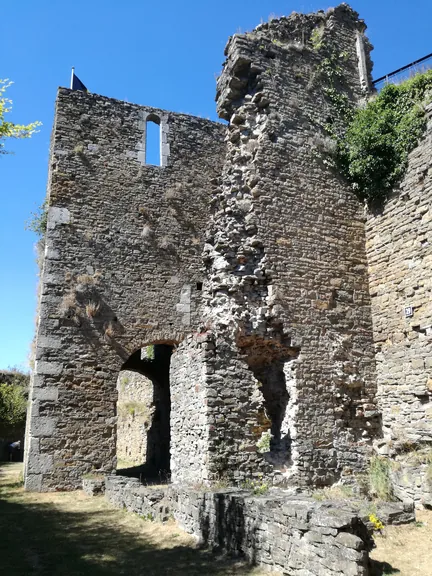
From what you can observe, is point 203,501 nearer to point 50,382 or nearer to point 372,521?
point 372,521

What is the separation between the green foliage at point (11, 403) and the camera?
70.4 feet

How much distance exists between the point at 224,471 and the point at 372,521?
2.86 metres

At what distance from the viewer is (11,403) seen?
21.6m

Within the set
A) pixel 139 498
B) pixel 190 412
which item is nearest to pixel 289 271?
pixel 190 412

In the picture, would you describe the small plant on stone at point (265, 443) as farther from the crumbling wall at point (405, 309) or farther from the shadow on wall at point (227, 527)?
the shadow on wall at point (227, 527)

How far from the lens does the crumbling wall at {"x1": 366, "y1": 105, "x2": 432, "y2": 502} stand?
28.8 ft

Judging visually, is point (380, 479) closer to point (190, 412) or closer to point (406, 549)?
point (406, 549)

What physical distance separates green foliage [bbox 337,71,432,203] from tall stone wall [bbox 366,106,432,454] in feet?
0.97

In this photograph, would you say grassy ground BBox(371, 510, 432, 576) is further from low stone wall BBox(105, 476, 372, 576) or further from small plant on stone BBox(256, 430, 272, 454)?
small plant on stone BBox(256, 430, 272, 454)

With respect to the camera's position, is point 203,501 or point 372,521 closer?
point 372,521

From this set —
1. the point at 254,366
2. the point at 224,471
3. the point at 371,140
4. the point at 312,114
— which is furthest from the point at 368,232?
the point at 224,471

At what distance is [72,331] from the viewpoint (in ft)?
40.0

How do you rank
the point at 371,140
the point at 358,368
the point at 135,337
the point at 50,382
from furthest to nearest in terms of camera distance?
the point at 135,337, the point at 50,382, the point at 371,140, the point at 358,368

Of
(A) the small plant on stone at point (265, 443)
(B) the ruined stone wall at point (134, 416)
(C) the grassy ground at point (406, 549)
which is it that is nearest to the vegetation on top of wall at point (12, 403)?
(B) the ruined stone wall at point (134, 416)
